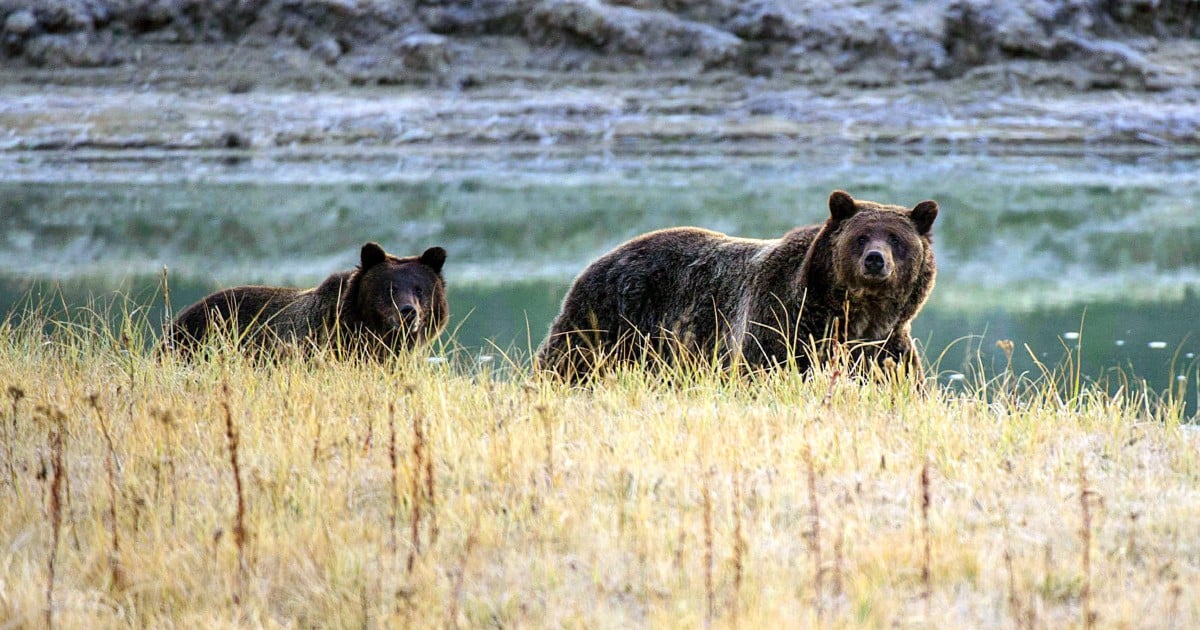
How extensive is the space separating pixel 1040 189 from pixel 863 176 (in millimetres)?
2999

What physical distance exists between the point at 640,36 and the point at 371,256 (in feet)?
92.6

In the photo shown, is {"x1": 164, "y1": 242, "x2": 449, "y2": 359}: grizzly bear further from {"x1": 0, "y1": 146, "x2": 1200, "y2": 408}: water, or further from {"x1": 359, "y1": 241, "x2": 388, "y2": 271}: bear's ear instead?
{"x1": 0, "y1": 146, "x2": 1200, "y2": 408}: water

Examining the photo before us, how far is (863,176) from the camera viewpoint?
2469cm

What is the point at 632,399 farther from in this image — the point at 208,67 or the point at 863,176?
the point at 208,67

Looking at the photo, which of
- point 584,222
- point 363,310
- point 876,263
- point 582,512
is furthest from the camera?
point 584,222

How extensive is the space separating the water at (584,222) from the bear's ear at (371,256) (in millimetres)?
3275

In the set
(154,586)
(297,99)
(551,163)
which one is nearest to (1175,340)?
(154,586)

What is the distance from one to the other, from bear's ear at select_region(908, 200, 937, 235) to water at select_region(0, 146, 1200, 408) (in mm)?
4591

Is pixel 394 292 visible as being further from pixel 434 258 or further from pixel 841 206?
pixel 841 206

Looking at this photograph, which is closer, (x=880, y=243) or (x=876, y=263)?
(x=876, y=263)

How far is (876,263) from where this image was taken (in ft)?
20.8

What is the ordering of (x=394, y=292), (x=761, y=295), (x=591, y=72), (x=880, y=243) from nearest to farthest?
1. (x=880, y=243)
2. (x=761, y=295)
3. (x=394, y=292)
4. (x=591, y=72)

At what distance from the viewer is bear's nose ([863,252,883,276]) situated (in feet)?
20.8

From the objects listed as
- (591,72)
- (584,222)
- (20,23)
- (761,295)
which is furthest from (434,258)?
(20,23)
